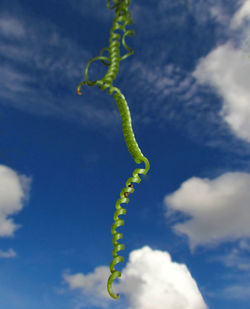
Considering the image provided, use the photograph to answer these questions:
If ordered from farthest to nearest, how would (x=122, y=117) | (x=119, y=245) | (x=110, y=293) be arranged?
(x=122, y=117) → (x=119, y=245) → (x=110, y=293)

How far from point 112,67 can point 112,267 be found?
178 centimetres

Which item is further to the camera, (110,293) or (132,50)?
(132,50)

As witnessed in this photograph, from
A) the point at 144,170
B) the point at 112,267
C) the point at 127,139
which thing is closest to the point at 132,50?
the point at 127,139

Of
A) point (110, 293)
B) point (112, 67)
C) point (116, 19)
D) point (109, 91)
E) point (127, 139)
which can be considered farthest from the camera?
point (116, 19)

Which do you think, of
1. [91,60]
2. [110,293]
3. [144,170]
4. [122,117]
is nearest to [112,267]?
[110,293]

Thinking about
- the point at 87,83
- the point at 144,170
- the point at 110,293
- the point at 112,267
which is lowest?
the point at 110,293

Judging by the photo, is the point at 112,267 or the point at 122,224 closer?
the point at 112,267

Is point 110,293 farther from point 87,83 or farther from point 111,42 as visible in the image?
point 111,42

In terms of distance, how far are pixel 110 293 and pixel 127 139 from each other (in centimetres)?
100

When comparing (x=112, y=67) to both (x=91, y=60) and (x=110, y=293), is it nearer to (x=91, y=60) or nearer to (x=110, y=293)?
(x=91, y=60)

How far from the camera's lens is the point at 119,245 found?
2227 millimetres

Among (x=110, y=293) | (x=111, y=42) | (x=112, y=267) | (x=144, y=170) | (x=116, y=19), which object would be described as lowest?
(x=110, y=293)

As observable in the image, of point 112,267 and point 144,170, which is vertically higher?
point 144,170

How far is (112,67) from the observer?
3104 mm
